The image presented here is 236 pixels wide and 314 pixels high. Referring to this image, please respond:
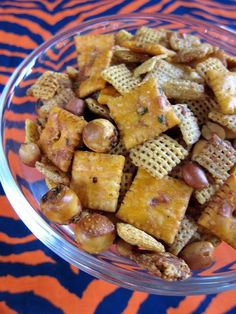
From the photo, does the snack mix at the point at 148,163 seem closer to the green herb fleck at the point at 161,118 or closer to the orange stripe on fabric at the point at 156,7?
the green herb fleck at the point at 161,118

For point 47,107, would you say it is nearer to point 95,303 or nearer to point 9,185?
point 9,185

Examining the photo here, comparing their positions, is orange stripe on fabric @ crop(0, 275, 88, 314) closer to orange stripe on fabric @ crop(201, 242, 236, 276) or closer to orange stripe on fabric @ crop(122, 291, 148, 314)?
orange stripe on fabric @ crop(122, 291, 148, 314)

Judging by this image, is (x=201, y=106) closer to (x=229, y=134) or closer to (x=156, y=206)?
(x=229, y=134)

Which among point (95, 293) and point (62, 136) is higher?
point (62, 136)

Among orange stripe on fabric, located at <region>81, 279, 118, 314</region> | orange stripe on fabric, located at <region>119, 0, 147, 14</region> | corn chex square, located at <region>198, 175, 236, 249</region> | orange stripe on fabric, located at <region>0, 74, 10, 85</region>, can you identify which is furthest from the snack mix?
orange stripe on fabric, located at <region>119, 0, 147, 14</region>

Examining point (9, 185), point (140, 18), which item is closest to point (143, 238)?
point (9, 185)

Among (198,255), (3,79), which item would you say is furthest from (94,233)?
(3,79)
